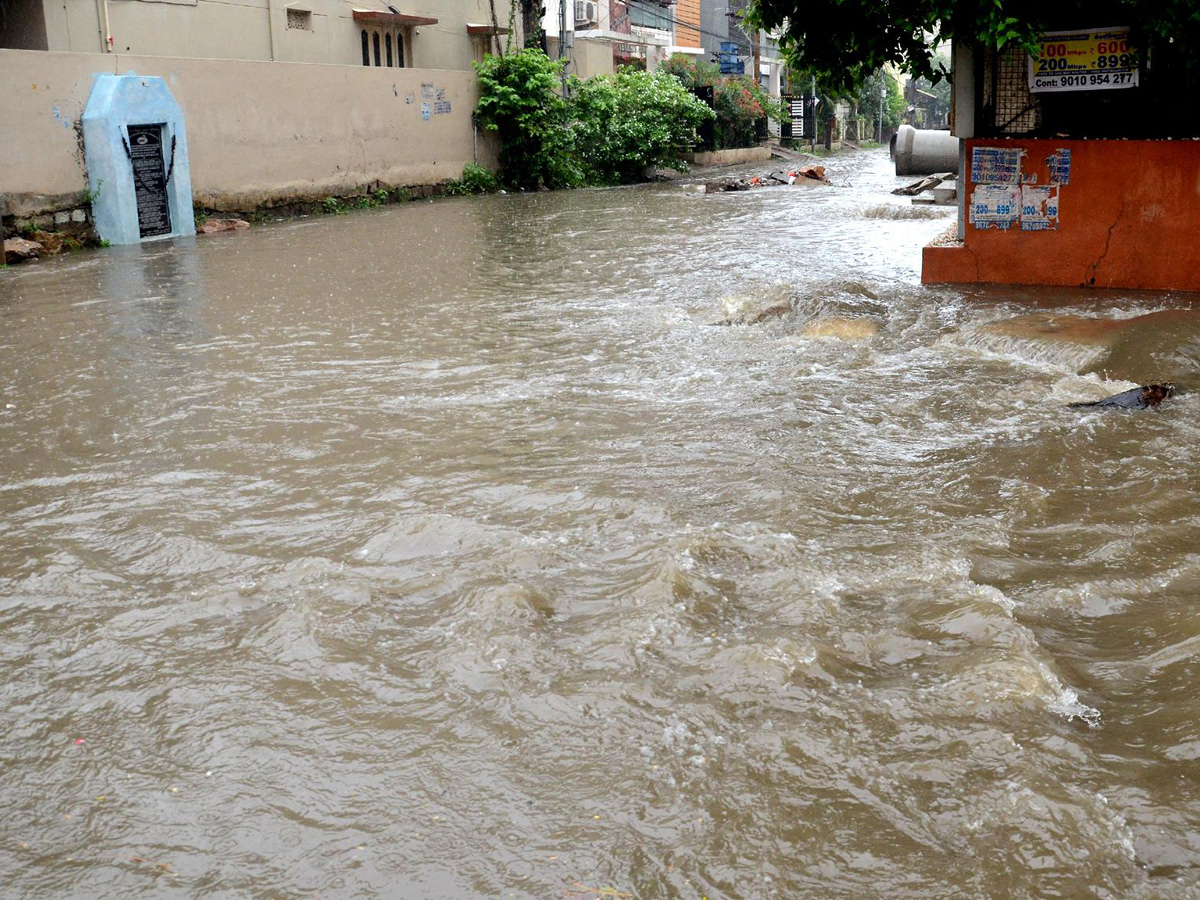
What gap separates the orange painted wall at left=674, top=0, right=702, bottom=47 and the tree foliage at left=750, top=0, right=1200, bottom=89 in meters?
39.8

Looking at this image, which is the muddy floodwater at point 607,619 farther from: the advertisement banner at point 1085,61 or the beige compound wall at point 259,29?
the beige compound wall at point 259,29

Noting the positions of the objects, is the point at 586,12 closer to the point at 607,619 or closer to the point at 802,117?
the point at 802,117

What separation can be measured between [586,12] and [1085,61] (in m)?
33.2

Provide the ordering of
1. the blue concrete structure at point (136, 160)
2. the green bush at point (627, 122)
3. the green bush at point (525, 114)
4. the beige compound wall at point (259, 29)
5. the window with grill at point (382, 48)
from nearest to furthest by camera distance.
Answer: the blue concrete structure at point (136, 160), the beige compound wall at point (259, 29), the window with grill at point (382, 48), the green bush at point (525, 114), the green bush at point (627, 122)

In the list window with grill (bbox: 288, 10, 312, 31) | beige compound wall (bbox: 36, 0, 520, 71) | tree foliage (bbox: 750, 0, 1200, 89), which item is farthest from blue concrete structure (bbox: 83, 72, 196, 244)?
tree foliage (bbox: 750, 0, 1200, 89)

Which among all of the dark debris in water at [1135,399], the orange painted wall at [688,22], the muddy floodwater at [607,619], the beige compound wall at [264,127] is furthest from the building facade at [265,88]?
the orange painted wall at [688,22]

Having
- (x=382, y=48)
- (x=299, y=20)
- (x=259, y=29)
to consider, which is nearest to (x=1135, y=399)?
(x=259, y=29)

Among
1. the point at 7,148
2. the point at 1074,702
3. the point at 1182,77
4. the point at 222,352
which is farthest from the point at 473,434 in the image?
the point at 7,148

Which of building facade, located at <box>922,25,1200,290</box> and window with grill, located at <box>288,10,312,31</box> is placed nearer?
building facade, located at <box>922,25,1200,290</box>

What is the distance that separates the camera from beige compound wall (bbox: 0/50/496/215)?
1552 centimetres

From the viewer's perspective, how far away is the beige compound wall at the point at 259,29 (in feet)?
60.1

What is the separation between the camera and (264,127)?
793 inches

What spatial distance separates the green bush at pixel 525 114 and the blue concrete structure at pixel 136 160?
9.72m

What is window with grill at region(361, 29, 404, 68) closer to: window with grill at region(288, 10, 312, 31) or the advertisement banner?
window with grill at region(288, 10, 312, 31)
